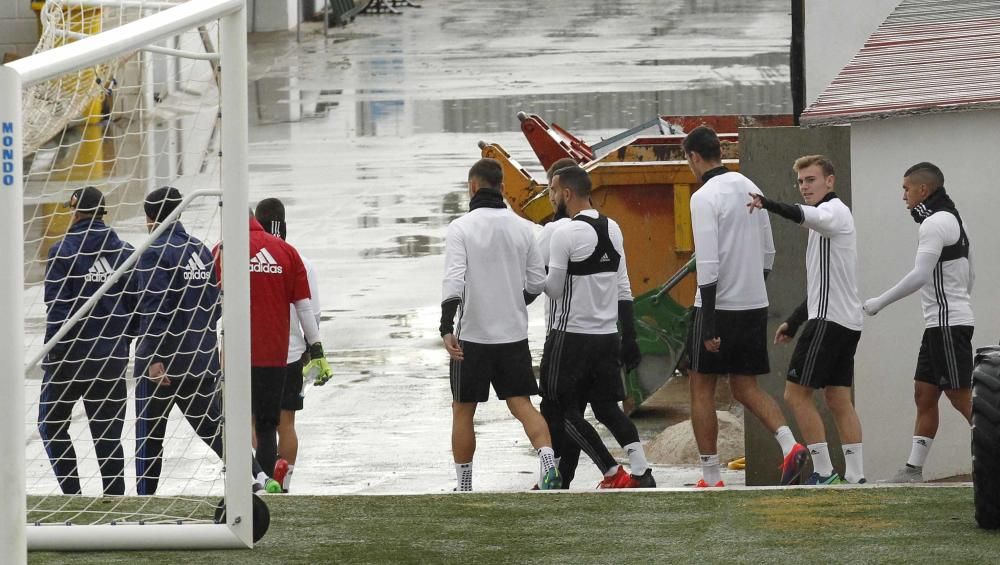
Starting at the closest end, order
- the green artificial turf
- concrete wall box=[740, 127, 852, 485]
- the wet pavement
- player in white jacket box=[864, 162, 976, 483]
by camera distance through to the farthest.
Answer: the green artificial turf → player in white jacket box=[864, 162, 976, 483] → concrete wall box=[740, 127, 852, 485] → the wet pavement

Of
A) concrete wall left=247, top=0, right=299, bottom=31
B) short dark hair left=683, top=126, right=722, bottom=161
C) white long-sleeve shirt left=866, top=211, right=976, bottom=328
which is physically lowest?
white long-sleeve shirt left=866, top=211, right=976, bottom=328

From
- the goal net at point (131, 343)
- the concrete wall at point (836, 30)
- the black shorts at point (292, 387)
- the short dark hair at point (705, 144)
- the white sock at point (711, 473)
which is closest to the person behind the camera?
the goal net at point (131, 343)

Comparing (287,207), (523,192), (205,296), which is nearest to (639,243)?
(523,192)

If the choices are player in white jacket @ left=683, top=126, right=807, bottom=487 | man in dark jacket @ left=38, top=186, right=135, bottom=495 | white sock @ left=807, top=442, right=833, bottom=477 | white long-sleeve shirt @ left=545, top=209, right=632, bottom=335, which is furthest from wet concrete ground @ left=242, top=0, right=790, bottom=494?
man in dark jacket @ left=38, top=186, right=135, bottom=495

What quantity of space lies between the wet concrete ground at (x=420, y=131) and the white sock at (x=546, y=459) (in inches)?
44.2

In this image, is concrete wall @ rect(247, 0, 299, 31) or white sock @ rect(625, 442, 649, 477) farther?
concrete wall @ rect(247, 0, 299, 31)

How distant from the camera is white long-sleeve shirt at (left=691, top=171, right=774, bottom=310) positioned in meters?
7.77

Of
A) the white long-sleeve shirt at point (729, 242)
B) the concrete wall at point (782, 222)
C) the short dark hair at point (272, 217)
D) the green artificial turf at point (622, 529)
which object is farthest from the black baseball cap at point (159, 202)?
the concrete wall at point (782, 222)

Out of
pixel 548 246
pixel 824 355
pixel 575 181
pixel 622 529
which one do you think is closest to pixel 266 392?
pixel 548 246

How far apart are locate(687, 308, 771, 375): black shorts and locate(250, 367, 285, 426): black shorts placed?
2127mm

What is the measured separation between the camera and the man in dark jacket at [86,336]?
24.9 feet

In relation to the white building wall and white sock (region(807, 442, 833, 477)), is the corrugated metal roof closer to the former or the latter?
the white building wall

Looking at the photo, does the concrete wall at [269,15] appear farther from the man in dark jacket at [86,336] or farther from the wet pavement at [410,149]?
the man in dark jacket at [86,336]

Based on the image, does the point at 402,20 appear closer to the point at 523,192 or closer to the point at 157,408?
the point at 523,192
